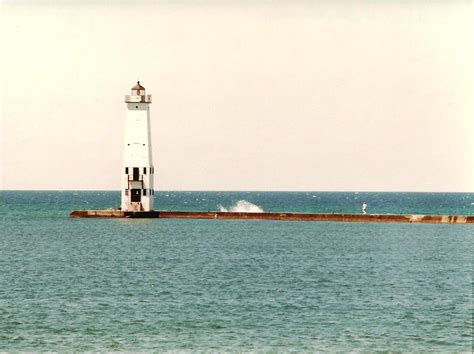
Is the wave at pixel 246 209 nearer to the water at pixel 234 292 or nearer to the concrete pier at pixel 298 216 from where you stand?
the concrete pier at pixel 298 216

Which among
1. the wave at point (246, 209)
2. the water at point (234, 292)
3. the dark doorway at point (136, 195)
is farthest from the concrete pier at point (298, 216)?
the wave at point (246, 209)

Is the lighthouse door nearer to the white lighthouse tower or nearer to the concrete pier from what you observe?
the white lighthouse tower

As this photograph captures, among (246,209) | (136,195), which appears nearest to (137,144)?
(136,195)

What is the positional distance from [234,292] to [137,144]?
47.1 meters

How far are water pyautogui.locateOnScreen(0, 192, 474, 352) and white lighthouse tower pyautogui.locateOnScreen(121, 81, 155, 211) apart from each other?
9.46 metres

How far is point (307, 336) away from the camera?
1328 inches

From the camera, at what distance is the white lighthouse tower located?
90.2 m

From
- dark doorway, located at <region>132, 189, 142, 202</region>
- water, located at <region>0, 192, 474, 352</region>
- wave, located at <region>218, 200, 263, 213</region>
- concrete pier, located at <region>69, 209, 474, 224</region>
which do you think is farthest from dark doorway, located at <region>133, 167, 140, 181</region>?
wave, located at <region>218, 200, 263, 213</region>

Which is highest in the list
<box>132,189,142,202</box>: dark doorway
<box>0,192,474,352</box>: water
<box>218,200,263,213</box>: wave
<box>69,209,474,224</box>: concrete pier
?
<box>132,189,142,202</box>: dark doorway

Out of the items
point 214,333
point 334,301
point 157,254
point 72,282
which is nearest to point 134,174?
point 157,254

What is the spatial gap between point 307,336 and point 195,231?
5538 centimetres

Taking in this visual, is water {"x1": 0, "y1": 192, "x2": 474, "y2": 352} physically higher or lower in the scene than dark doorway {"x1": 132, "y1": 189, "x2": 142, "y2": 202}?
lower

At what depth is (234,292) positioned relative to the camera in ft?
146

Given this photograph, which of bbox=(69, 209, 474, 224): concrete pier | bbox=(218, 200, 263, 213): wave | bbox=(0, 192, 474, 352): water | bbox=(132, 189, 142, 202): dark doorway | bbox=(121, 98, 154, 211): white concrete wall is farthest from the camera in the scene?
bbox=(218, 200, 263, 213): wave
